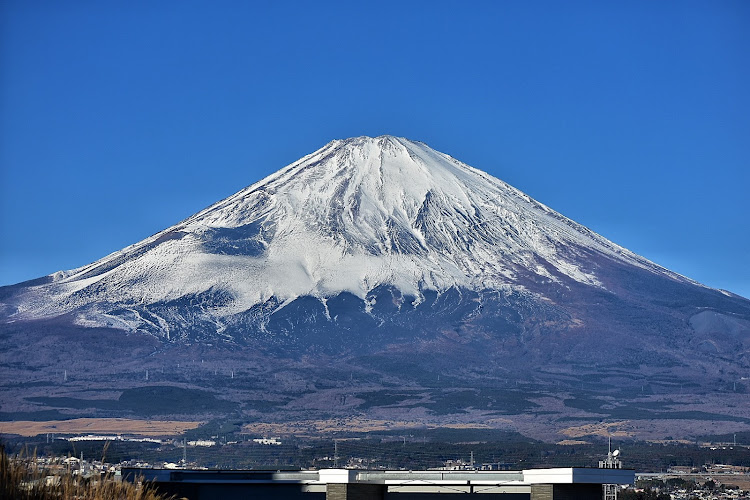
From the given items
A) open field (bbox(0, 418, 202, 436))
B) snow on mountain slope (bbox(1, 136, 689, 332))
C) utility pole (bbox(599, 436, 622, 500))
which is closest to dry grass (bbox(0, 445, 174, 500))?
utility pole (bbox(599, 436, 622, 500))

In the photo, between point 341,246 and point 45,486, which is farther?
point 341,246

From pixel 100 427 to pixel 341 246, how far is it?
2259 inches

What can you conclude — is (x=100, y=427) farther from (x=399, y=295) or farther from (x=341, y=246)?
(x=341, y=246)

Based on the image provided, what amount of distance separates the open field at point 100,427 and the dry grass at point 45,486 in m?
97.5

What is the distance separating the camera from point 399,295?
160 metres

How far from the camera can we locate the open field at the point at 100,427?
111m

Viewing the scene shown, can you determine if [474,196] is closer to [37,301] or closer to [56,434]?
[37,301]

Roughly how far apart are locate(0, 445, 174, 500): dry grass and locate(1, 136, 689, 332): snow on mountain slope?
5512 inches

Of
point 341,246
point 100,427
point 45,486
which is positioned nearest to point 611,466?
point 45,486

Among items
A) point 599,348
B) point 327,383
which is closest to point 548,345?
point 599,348

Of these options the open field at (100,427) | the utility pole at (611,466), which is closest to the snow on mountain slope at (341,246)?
the open field at (100,427)

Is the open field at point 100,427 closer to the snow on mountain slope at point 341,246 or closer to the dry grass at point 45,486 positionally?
the snow on mountain slope at point 341,246

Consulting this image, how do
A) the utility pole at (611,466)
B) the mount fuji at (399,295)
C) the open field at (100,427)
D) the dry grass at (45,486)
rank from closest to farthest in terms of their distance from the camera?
1. the dry grass at (45,486)
2. the utility pole at (611,466)
3. the open field at (100,427)
4. the mount fuji at (399,295)

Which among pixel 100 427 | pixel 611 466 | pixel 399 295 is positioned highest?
pixel 399 295
